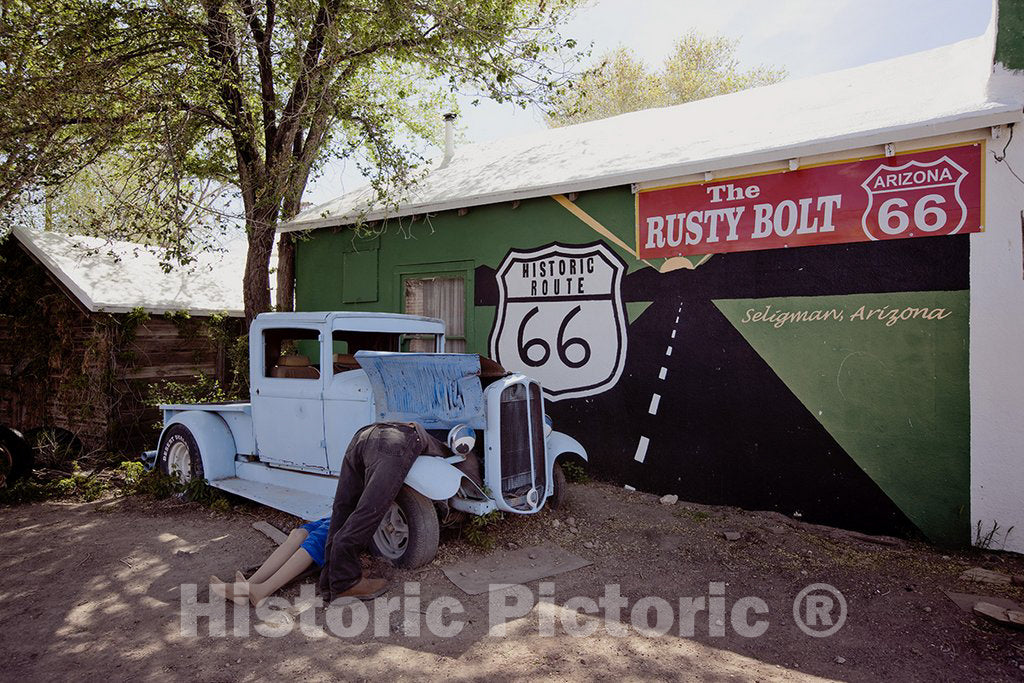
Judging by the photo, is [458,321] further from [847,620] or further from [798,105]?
[847,620]

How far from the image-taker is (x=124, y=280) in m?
10.0

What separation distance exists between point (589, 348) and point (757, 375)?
1858 millimetres

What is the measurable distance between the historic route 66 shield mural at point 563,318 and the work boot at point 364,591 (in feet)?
12.3

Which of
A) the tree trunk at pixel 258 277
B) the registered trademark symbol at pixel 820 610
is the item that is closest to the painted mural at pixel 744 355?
the registered trademark symbol at pixel 820 610

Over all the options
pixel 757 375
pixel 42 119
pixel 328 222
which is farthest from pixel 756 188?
pixel 42 119

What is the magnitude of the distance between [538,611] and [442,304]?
533 cm

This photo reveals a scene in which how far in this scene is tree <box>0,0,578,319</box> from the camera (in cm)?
768

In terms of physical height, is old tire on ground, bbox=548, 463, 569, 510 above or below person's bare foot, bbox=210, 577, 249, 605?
above

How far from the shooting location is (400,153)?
884 centimetres

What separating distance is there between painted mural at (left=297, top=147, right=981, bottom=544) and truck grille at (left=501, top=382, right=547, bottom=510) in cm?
196

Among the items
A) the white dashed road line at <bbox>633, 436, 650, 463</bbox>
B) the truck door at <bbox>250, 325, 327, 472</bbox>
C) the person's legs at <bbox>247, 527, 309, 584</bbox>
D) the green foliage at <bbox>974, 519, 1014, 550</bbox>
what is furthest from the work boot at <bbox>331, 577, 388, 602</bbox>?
the green foliage at <bbox>974, 519, 1014, 550</bbox>

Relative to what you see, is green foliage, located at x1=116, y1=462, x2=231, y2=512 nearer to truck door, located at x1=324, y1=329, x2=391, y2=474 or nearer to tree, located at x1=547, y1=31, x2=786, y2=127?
truck door, located at x1=324, y1=329, x2=391, y2=474

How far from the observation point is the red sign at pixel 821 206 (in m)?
5.42

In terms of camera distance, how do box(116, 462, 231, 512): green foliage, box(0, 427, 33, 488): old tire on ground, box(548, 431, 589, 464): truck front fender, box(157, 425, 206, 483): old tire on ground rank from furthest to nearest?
box(0, 427, 33, 488): old tire on ground < box(157, 425, 206, 483): old tire on ground < box(116, 462, 231, 512): green foliage < box(548, 431, 589, 464): truck front fender
